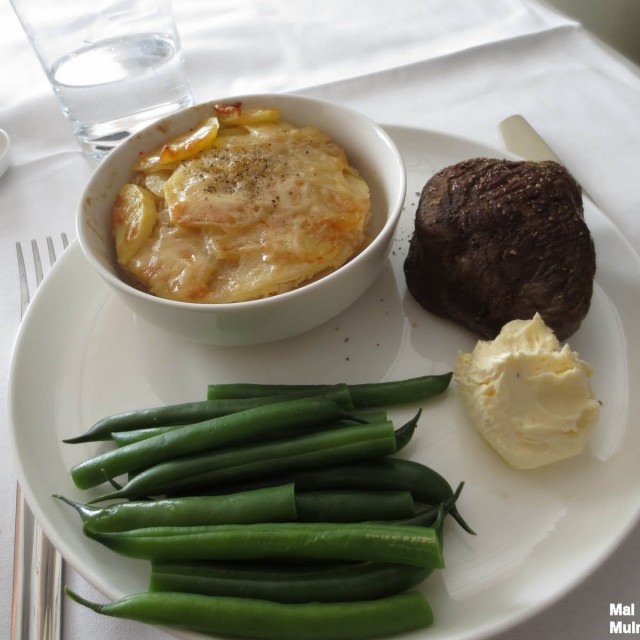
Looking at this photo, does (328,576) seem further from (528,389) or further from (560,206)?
(560,206)

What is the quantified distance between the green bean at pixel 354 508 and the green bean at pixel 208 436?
24 cm

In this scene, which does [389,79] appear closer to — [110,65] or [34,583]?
[110,65]

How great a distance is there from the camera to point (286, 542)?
1530 millimetres

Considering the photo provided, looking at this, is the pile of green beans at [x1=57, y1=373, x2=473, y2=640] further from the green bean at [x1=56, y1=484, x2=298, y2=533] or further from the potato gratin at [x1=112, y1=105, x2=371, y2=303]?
the potato gratin at [x1=112, y1=105, x2=371, y2=303]

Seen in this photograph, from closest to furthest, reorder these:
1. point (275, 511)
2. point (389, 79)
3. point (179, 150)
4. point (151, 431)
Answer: point (275, 511), point (151, 431), point (179, 150), point (389, 79)

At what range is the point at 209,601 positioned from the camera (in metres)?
1.47

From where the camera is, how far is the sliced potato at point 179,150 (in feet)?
7.87

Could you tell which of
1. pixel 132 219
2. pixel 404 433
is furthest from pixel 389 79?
pixel 404 433

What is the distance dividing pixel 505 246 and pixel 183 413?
121 centimetres

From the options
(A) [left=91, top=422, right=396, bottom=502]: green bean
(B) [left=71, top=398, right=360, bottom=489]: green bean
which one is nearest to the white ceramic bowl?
(B) [left=71, top=398, right=360, bottom=489]: green bean

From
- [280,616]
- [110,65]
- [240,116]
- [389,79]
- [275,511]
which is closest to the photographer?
[280,616]

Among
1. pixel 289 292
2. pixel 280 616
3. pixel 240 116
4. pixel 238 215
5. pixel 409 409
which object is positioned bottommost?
pixel 409 409

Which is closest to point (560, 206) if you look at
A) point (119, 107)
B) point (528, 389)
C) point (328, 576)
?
point (528, 389)

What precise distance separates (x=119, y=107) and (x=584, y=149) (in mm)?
2510
